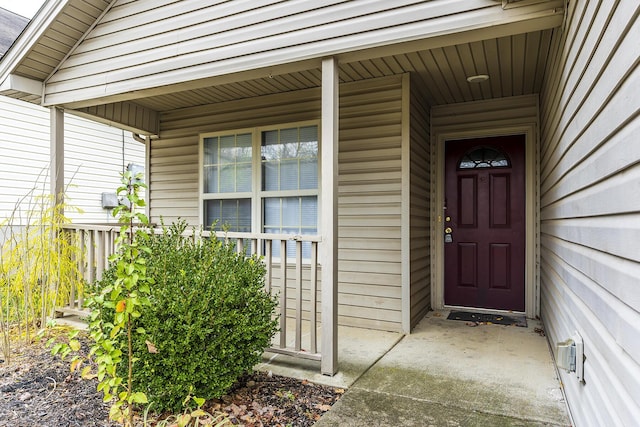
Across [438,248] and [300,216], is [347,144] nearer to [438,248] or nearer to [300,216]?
[300,216]

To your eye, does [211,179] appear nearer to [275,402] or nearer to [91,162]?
[275,402]

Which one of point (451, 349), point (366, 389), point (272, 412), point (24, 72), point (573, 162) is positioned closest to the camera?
point (573, 162)

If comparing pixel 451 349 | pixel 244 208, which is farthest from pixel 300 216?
pixel 451 349

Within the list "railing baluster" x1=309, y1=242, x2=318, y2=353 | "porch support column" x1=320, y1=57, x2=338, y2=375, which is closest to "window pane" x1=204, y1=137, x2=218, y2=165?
"porch support column" x1=320, y1=57, x2=338, y2=375

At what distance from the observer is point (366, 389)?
8.45 ft

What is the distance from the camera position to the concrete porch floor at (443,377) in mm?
2209

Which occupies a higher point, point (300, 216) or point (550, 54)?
point (550, 54)

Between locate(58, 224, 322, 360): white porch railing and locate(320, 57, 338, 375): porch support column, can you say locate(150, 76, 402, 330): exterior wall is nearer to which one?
locate(58, 224, 322, 360): white porch railing

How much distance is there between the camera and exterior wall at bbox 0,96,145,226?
6.75 metres

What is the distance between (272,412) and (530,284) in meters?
3.34

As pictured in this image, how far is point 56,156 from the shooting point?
417cm

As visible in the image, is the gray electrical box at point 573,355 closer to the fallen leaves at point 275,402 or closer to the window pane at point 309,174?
the fallen leaves at point 275,402

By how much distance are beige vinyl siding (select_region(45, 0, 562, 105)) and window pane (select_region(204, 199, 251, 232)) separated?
5.82 ft

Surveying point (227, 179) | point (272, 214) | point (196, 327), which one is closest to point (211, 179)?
point (227, 179)
